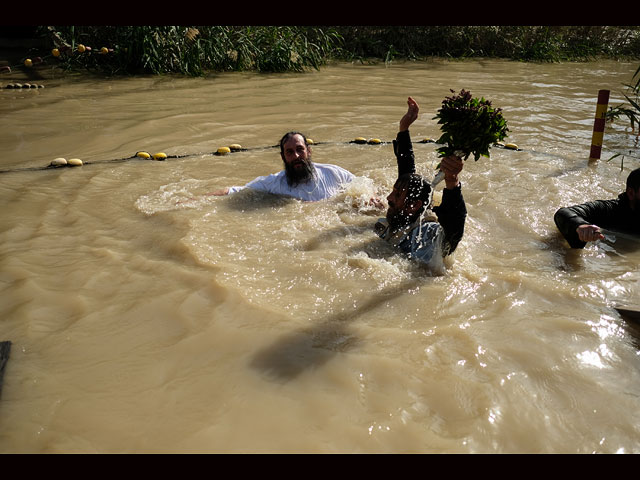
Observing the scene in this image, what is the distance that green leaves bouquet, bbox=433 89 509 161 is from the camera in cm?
362

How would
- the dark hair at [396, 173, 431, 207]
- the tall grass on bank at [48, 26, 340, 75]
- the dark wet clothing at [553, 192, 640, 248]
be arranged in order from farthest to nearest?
1. the tall grass on bank at [48, 26, 340, 75]
2. the dark wet clothing at [553, 192, 640, 248]
3. the dark hair at [396, 173, 431, 207]

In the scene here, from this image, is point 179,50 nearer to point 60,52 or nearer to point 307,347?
point 60,52

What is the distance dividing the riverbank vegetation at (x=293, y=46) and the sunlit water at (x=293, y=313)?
15.5ft

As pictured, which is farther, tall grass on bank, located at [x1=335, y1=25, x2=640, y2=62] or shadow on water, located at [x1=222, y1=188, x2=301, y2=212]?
tall grass on bank, located at [x1=335, y1=25, x2=640, y2=62]

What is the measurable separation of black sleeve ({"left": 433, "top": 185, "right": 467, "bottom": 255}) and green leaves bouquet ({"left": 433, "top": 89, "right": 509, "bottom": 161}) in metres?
0.31

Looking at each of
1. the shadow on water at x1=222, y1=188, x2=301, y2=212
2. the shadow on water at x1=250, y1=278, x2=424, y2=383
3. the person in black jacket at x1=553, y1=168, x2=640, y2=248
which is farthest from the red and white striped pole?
the shadow on water at x1=250, y1=278, x2=424, y2=383

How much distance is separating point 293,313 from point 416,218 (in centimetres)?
159

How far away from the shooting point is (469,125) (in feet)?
Answer: 11.9

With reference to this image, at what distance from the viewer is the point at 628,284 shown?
13.7 ft

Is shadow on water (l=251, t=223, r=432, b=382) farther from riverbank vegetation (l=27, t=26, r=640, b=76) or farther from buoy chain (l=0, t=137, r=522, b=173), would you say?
riverbank vegetation (l=27, t=26, r=640, b=76)

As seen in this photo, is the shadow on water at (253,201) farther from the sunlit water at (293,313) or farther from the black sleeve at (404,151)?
the black sleeve at (404,151)

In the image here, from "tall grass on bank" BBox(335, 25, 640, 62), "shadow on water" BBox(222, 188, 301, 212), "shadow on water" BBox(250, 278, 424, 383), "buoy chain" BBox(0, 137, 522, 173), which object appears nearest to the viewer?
"shadow on water" BBox(250, 278, 424, 383)

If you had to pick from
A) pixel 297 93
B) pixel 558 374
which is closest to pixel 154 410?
pixel 558 374

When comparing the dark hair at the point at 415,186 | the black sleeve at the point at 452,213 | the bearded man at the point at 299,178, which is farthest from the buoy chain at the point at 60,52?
the black sleeve at the point at 452,213
